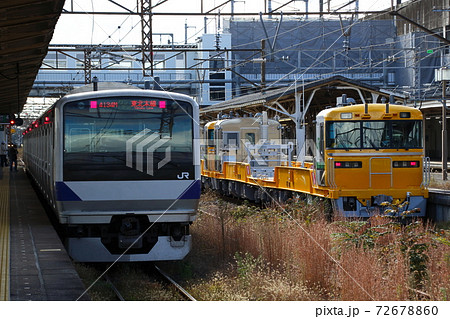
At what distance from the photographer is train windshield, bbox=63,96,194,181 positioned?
10.9 m

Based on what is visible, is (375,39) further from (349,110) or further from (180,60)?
(349,110)

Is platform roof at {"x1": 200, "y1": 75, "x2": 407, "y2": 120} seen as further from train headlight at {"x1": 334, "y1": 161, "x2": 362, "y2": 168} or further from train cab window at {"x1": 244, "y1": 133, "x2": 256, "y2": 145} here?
train headlight at {"x1": 334, "y1": 161, "x2": 362, "y2": 168}

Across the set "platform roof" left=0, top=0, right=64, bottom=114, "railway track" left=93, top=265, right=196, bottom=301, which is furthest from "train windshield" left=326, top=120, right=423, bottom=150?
"platform roof" left=0, top=0, right=64, bottom=114

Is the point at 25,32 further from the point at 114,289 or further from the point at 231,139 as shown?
the point at 231,139

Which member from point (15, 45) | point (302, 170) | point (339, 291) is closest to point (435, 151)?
point (302, 170)

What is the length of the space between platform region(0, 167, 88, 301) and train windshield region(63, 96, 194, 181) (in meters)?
1.30

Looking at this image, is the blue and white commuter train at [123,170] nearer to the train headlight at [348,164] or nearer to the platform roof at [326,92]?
the train headlight at [348,164]

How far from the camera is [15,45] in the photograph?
49.9ft

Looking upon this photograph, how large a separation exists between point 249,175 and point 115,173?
1136cm

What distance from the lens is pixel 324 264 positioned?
9773mm

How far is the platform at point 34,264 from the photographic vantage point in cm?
813

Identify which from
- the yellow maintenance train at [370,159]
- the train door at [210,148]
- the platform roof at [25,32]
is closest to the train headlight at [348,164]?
the yellow maintenance train at [370,159]

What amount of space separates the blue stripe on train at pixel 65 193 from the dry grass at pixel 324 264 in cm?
222

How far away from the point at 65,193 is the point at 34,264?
1.44 meters
